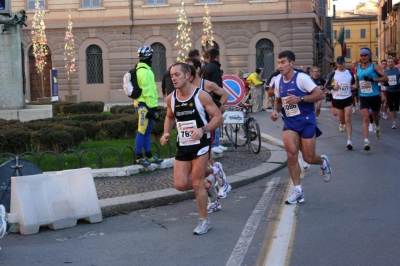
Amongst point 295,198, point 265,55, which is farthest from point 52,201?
point 265,55

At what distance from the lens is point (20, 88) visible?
52.7 feet

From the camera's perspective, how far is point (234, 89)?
516 inches

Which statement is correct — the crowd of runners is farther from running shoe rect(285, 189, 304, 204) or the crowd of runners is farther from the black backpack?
the black backpack

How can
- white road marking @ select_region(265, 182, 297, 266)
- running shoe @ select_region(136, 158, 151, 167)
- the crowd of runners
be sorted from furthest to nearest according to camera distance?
running shoe @ select_region(136, 158, 151, 167), the crowd of runners, white road marking @ select_region(265, 182, 297, 266)

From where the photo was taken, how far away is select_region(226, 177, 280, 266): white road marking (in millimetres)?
5738

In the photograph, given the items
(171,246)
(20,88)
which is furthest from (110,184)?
(20,88)

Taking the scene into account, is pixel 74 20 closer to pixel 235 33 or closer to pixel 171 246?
pixel 235 33

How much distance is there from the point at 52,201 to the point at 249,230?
222 centimetres

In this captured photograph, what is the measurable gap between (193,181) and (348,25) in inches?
4161

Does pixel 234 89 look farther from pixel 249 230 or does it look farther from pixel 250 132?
pixel 249 230

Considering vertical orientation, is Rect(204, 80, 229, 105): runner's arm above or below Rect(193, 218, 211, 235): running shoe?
above

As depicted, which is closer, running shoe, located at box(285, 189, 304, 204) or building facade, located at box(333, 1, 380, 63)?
running shoe, located at box(285, 189, 304, 204)

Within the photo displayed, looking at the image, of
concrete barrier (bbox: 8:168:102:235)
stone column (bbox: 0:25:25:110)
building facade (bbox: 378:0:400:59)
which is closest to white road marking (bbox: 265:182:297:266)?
concrete barrier (bbox: 8:168:102:235)

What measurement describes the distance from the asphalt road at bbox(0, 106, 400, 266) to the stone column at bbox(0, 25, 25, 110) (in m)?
8.09
